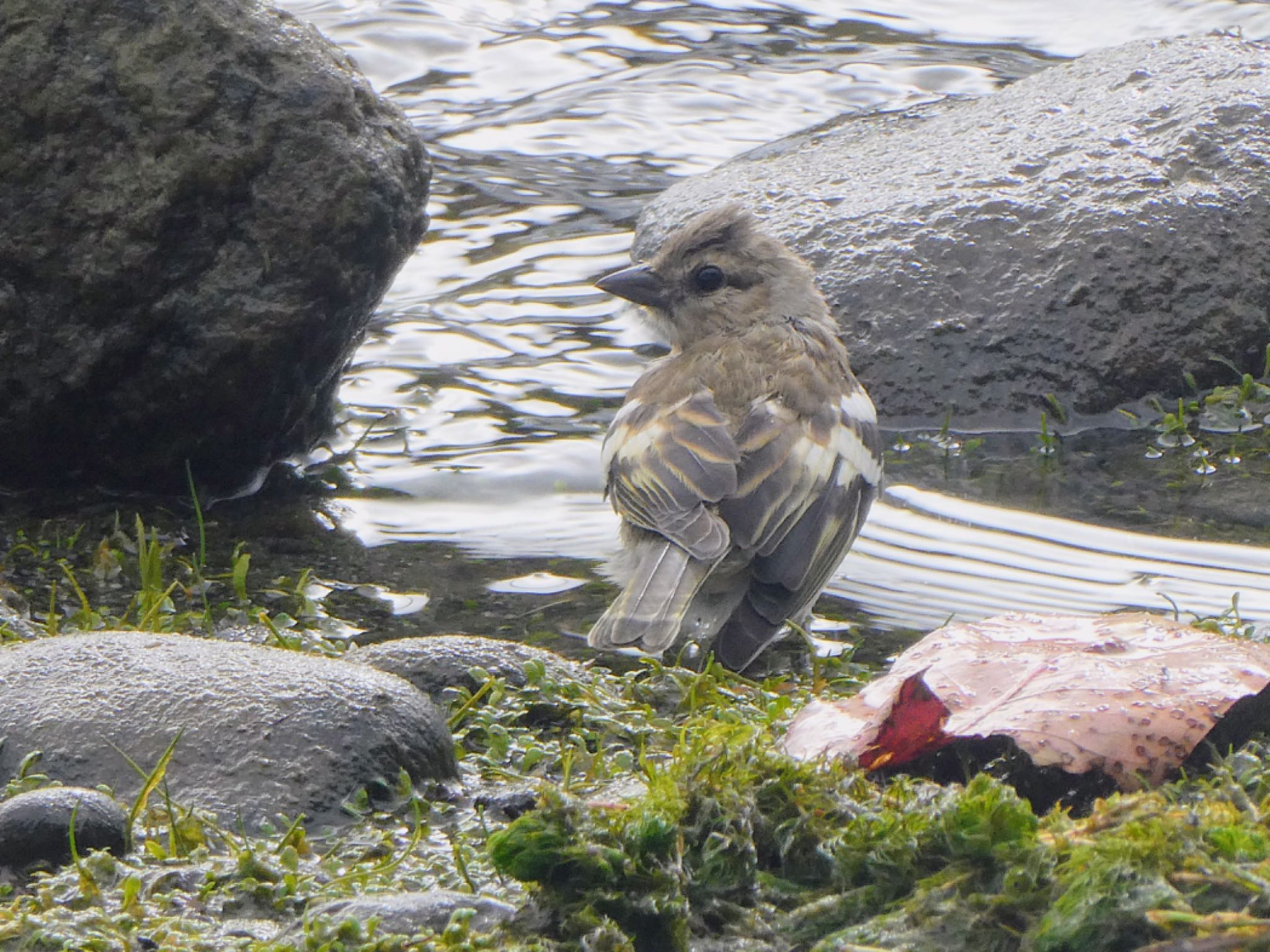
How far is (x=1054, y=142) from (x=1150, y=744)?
18.8 ft

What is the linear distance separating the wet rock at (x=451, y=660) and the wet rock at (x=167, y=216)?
1758 mm

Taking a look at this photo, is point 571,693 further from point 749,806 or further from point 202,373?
point 202,373

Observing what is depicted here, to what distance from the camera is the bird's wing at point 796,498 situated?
5.23 metres

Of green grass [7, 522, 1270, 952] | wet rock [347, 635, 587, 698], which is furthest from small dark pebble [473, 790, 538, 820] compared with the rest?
wet rock [347, 635, 587, 698]

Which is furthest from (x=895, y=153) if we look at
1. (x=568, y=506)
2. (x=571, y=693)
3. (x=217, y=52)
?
(x=571, y=693)

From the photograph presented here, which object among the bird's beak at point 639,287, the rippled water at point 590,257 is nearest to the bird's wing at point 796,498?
the rippled water at point 590,257

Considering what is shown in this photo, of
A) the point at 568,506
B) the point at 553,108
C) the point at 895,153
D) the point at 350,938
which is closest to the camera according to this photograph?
the point at 350,938

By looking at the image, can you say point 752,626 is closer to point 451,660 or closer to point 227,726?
point 451,660

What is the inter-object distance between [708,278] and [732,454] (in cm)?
161

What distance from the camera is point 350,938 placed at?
2.92 m

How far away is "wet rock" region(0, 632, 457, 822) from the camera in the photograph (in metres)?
3.80

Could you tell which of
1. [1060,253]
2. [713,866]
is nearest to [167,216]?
[713,866]

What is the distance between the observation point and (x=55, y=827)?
11.1 feet

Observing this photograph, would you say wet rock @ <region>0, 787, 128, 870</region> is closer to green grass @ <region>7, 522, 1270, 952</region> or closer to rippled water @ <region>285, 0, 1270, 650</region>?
green grass @ <region>7, 522, 1270, 952</region>
